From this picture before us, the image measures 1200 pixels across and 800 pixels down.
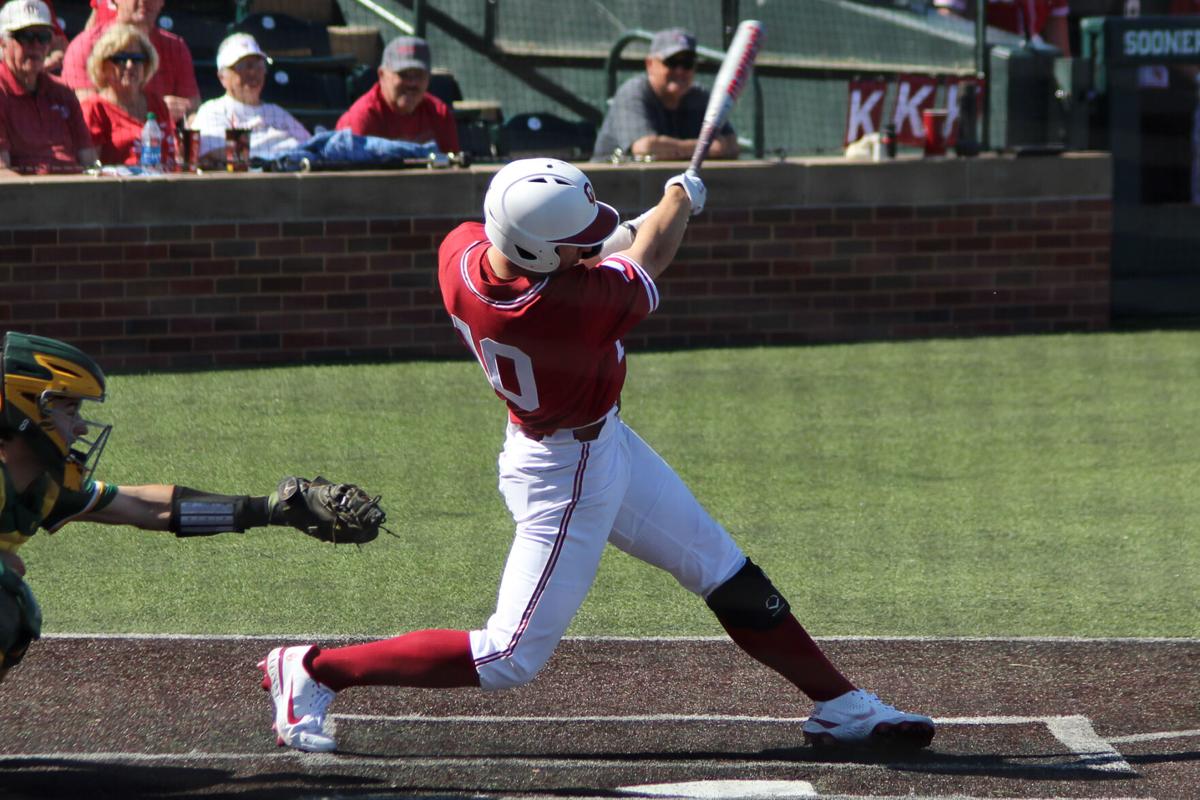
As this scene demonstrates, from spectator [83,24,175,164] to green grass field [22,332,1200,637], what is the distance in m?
1.35

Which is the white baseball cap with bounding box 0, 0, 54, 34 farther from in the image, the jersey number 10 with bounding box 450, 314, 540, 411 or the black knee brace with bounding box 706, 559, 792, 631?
the black knee brace with bounding box 706, 559, 792, 631

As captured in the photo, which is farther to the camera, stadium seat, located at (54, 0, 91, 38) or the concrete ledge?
stadium seat, located at (54, 0, 91, 38)

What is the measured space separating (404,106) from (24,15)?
2.14 m

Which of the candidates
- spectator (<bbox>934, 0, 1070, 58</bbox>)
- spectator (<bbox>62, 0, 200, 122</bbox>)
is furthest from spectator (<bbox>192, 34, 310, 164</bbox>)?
spectator (<bbox>934, 0, 1070, 58</bbox>)

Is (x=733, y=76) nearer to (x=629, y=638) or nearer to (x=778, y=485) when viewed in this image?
(x=629, y=638)

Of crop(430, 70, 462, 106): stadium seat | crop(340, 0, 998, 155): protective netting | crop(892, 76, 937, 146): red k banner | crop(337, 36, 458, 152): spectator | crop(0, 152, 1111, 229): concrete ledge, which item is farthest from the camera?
crop(340, 0, 998, 155): protective netting

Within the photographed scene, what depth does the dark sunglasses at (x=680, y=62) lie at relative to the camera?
983 centimetres

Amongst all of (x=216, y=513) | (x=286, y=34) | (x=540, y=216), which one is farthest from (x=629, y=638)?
(x=286, y=34)

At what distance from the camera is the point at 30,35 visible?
352 inches

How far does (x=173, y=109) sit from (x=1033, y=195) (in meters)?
5.12

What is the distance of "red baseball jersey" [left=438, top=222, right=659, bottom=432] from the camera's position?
3953 millimetres

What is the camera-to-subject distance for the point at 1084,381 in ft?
30.5

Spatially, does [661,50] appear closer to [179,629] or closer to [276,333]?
[276,333]

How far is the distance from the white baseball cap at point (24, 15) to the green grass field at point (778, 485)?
6.23ft
